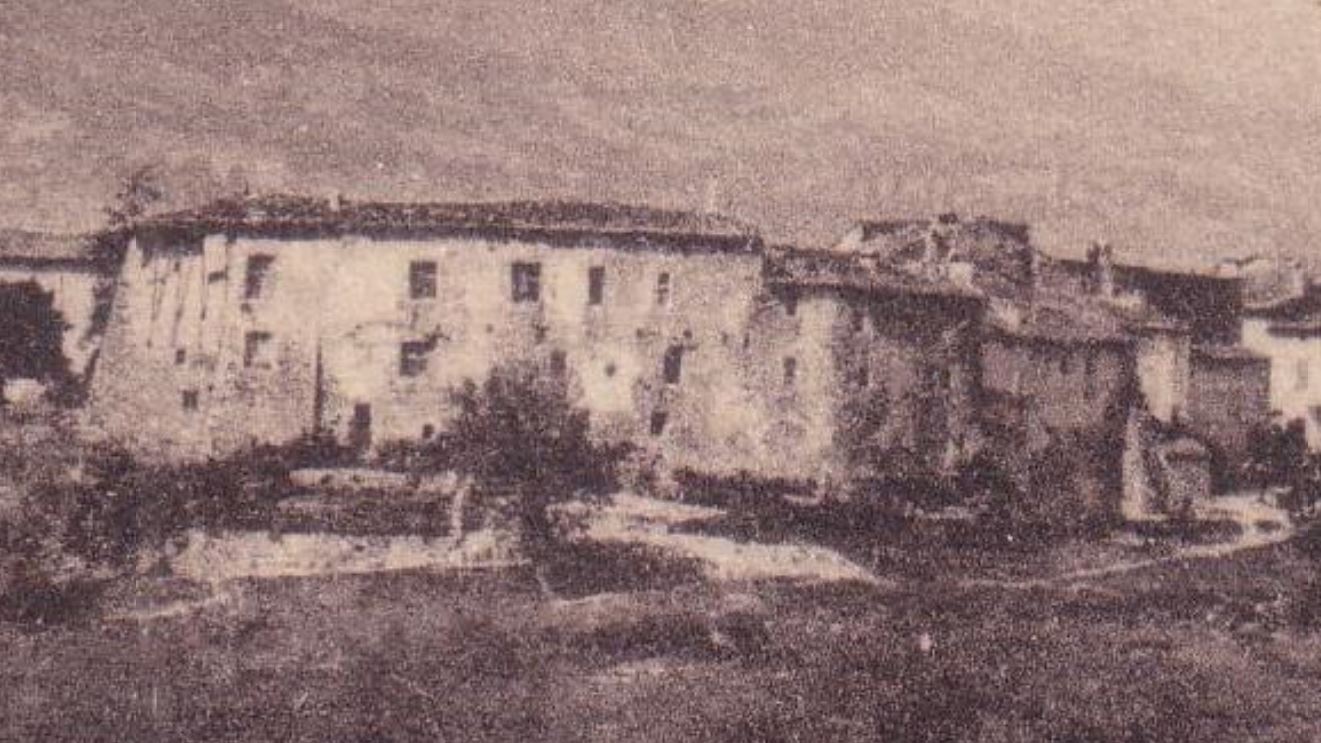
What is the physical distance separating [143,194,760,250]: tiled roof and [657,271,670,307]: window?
946 mm

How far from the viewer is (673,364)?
3259cm

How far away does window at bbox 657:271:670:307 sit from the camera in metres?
32.7

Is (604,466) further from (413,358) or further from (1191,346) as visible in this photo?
(1191,346)

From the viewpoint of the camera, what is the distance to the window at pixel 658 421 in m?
32.0

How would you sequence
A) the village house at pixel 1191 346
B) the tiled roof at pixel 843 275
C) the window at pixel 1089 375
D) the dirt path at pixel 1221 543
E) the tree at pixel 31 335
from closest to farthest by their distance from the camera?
1. the dirt path at pixel 1221 543
2. the tiled roof at pixel 843 275
3. the tree at pixel 31 335
4. the window at pixel 1089 375
5. the village house at pixel 1191 346

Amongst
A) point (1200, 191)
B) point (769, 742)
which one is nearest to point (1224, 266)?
point (1200, 191)

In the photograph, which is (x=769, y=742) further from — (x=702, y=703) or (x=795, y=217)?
(x=795, y=217)

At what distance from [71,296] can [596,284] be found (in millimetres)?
13276

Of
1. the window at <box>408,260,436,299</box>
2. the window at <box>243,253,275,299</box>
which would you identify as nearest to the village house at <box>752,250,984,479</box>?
the window at <box>408,260,436,299</box>

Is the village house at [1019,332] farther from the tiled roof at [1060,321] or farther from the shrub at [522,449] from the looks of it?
the shrub at [522,449]

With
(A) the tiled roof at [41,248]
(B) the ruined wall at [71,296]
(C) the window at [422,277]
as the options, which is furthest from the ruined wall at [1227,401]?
(A) the tiled roof at [41,248]

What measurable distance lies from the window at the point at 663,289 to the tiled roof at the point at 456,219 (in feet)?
3.10

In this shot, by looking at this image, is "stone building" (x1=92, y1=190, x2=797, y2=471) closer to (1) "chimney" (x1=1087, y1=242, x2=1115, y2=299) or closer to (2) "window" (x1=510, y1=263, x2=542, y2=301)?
(2) "window" (x1=510, y1=263, x2=542, y2=301)

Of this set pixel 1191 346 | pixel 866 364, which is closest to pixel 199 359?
pixel 866 364
